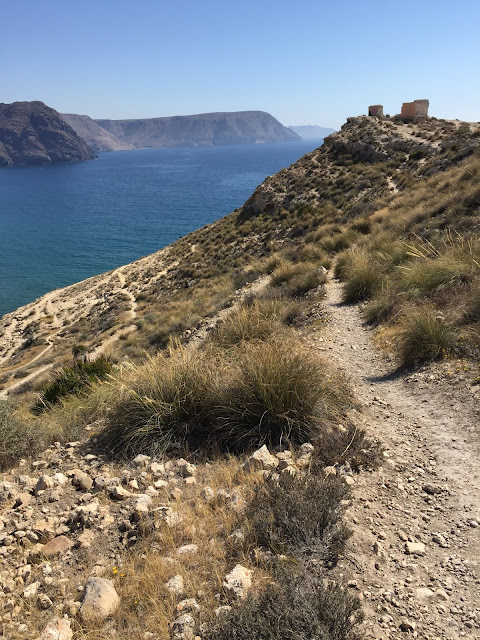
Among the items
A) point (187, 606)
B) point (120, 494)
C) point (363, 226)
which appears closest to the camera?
point (187, 606)

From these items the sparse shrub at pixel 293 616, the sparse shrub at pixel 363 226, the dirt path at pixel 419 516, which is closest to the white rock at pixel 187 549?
the sparse shrub at pixel 293 616

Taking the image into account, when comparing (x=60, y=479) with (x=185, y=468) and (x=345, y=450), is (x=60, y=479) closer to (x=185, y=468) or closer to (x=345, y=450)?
(x=185, y=468)

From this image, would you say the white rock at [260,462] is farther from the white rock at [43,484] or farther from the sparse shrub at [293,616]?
the white rock at [43,484]

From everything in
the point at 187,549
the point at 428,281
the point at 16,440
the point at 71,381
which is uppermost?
the point at 428,281

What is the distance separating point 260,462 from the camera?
12.0 ft

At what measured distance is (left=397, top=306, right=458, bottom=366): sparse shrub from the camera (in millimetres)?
5387

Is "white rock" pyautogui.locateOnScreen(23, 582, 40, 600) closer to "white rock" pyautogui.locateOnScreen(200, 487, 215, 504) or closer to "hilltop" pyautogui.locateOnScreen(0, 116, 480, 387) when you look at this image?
"white rock" pyautogui.locateOnScreen(200, 487, 215, 504)

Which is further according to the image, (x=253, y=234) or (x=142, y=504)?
(x=253, y=234)

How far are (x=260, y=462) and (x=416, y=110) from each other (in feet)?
153

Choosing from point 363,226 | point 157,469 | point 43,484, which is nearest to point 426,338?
point 157,469

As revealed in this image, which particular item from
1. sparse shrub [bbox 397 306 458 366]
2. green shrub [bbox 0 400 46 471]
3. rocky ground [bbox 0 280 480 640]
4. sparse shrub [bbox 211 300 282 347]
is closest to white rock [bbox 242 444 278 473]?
rocky ground [bbox 0 280 480 640]

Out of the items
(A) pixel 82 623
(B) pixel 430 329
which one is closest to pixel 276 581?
(A) pixel 82 623

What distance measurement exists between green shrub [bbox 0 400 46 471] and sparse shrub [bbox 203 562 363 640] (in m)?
3.21

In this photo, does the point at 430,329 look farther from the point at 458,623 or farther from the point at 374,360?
the point at 458,623
